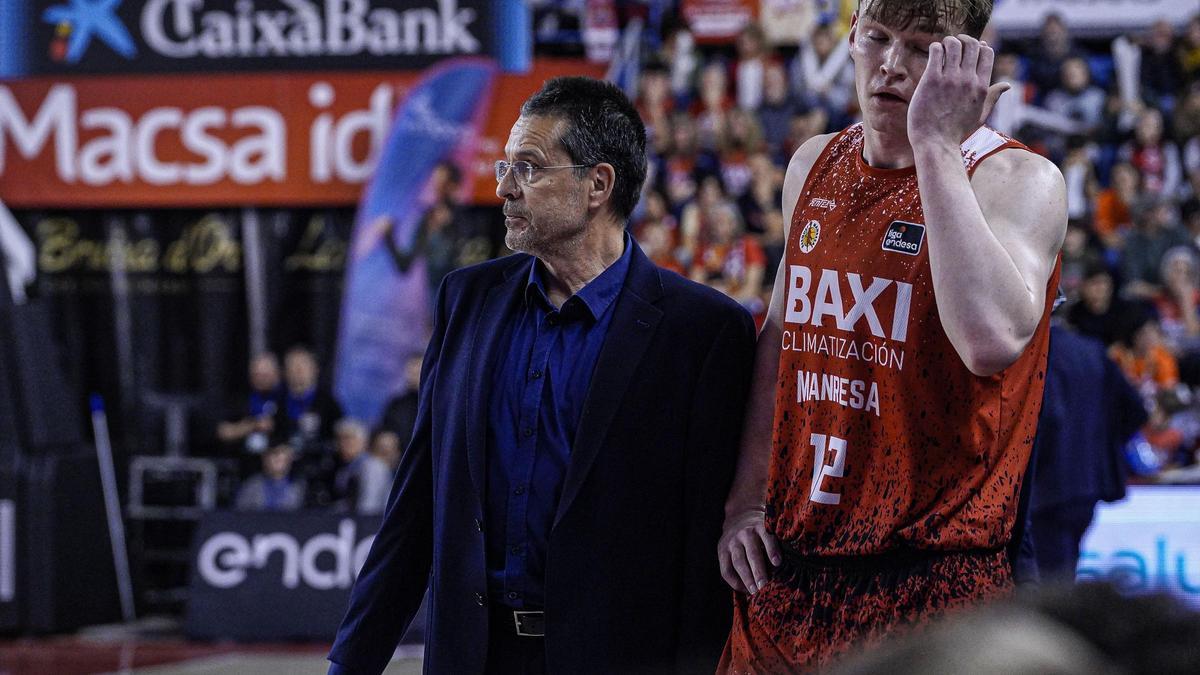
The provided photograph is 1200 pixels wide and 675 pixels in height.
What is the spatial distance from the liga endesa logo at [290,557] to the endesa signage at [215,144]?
392cm

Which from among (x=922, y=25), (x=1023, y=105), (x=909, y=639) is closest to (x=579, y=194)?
(x=922, y=25)

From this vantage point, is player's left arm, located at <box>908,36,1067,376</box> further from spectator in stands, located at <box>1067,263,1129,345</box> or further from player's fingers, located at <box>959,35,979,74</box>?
spectator in stands, located at <box>1067,263,1129,345</box>

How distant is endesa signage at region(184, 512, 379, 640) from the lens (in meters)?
9.52

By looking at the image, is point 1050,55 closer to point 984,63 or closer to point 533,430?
point 533,430

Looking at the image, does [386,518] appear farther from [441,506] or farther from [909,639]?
[909,639]

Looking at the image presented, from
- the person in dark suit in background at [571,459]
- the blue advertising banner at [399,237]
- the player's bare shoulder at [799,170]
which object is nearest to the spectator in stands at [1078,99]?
the blue advertising banner at [399,237]

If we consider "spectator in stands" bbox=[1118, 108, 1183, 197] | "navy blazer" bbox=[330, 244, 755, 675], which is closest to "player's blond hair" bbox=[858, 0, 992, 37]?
"navy blazer" bbox=[330, 244, 755, 675]

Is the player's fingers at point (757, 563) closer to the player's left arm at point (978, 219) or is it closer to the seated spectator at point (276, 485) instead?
the player's left arm at point (978, 219)

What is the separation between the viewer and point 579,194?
9.98 ft

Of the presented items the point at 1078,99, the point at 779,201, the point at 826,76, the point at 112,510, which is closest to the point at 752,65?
the point at 826,76

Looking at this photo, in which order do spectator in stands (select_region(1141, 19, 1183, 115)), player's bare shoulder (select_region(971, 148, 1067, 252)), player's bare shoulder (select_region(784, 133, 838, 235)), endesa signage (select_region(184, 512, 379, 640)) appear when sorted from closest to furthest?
1. player's bare shoulder (select_region(971, 148, 1067, 252))
2. player's bare shoulder (select_region(784, 133, 838, 235))
3. endesa signage (select_region(184, 512, 379, 640))
4. spectator in stands (select_region(1141, 19, 1183, 115))

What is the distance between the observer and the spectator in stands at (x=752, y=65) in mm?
13422

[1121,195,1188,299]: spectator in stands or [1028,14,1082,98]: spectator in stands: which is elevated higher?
[1028,14,1082,98]: spectator in stands

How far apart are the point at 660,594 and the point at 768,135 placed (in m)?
10.7
